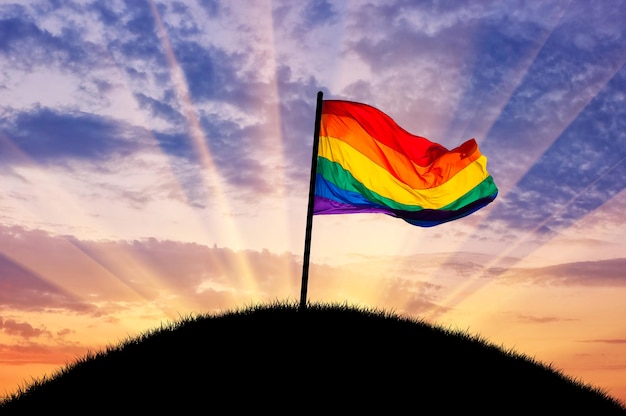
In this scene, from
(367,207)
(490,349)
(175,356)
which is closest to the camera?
(175,356)

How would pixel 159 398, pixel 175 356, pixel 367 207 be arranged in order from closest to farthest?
pixel 159 398 → pixel 175 356 → pixel 367 207

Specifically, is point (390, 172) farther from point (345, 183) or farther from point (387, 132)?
point (345, 183)

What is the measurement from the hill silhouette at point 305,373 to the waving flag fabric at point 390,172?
2944 millimetres

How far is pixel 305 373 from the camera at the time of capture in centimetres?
1376

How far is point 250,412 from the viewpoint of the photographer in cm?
1230

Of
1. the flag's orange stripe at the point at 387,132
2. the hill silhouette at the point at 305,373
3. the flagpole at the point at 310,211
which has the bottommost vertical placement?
the hill silhouette at the point at 305,373

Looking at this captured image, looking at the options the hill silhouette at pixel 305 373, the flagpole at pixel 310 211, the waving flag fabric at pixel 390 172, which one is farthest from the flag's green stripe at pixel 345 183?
the hill silhouette at pixel 305 373

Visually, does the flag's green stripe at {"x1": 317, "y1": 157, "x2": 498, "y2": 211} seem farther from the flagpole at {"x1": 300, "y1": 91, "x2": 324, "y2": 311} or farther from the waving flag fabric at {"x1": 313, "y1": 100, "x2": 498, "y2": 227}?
the flagpole at {"x1": 300, "y1": 91, "x2": 324, "y2": 311}

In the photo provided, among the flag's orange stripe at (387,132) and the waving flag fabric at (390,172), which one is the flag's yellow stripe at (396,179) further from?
the flag's orange stripe at (387,132)

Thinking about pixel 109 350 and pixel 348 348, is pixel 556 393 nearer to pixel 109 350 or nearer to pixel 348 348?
pixel 348 348

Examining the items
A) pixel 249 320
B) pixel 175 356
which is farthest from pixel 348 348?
pixel 175 356

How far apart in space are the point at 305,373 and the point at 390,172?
5.32 metres

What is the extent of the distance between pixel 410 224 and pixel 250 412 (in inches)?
256

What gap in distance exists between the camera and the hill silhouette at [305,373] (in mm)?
13070
